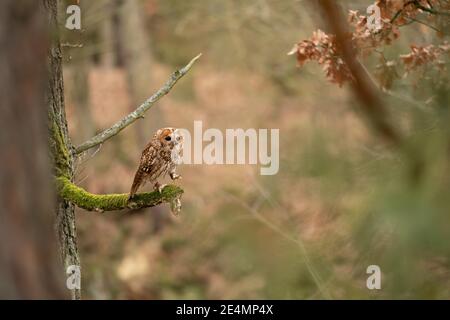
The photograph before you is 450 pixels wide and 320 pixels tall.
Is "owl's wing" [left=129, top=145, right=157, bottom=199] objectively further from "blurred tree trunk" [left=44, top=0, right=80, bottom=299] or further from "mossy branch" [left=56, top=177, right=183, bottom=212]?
"blurred tree trunk" [left=44, top=0, right=80, bottom=299]

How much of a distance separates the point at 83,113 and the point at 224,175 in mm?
3639

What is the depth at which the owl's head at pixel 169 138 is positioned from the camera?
478 cm

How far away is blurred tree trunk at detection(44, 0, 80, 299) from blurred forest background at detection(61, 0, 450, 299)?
0.54m

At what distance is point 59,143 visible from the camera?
5094 mm

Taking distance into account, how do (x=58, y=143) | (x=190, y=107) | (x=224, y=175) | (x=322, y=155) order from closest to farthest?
1. (x=322, y=155)
2. (x=58, y=143)
3. (x=224, y=175)
4. (x=190, y=107)

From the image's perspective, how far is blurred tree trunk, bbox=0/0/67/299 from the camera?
2768 millimetres

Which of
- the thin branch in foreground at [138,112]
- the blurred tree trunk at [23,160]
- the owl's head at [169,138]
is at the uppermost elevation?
the thin branch in foreground at [138,112]

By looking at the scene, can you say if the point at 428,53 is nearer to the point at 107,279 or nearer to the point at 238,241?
the point at 238,241

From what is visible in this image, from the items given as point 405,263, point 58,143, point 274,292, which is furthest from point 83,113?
point 405,263

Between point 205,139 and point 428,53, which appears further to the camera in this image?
point 205,139

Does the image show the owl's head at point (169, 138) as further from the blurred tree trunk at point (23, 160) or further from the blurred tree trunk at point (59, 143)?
the blurred tree trunk at point (23, 160)

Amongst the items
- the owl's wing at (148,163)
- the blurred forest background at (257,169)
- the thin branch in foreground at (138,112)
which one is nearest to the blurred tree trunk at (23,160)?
the blurred forest background at (257,169)

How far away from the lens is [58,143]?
16.7 feet

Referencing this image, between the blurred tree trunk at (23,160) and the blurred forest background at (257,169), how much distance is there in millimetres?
1067
